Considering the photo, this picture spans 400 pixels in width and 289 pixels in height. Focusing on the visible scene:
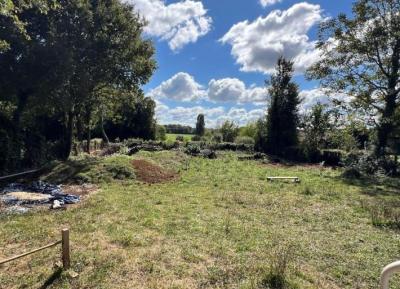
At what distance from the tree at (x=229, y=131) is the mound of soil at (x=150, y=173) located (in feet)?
77.9

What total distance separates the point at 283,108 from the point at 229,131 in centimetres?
1141

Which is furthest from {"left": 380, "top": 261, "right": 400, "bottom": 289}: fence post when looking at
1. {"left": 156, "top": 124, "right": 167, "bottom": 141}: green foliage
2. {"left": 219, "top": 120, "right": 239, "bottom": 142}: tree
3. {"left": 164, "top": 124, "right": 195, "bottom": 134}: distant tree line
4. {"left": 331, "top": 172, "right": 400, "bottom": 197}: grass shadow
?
{"left": 164, "top": 124, "right": 195, "bottom": 134}: distant tree line

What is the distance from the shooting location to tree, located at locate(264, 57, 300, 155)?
2952 centimetres

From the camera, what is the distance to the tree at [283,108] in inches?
1162

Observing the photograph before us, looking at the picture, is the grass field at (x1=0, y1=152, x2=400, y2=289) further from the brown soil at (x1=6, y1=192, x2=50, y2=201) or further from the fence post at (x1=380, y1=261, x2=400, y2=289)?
the fence post at (x1=380, y1=261, x2=400, y2=289)

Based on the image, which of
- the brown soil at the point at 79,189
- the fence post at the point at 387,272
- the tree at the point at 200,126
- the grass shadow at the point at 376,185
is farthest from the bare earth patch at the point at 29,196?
the tree at the point at 200,126

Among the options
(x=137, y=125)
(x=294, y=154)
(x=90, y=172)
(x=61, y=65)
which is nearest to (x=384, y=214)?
(x=90, y=172)

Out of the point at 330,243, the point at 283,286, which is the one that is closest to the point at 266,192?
the point at 330,243

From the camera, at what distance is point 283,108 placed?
2959cm

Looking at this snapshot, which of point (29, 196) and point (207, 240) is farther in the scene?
point (29, 196)

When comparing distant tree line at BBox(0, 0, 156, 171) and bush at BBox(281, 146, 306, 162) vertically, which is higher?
distant tree line at BBox(0, 0, 156, 171)

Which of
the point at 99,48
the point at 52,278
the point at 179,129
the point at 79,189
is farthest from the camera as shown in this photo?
the point at 179,129

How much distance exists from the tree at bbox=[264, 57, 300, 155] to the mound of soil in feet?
52.5

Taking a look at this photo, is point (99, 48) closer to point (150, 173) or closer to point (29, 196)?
point (150, 173)
